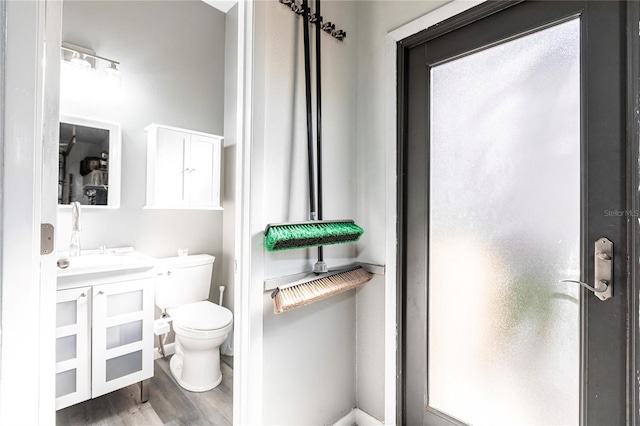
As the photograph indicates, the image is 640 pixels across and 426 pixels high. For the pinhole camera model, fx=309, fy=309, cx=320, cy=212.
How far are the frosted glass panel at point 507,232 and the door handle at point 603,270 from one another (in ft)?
0.20

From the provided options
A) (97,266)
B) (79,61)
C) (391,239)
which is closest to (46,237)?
(97,266)

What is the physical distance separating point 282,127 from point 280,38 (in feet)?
1.23

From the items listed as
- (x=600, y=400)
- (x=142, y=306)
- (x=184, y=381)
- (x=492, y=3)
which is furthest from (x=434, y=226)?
(x=184, y=381)

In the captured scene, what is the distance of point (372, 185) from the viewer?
1.59m

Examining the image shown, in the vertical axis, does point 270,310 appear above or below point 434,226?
below

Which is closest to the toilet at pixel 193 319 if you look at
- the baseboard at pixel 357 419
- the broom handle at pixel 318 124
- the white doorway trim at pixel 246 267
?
the white doorway trim at pixel 246 267

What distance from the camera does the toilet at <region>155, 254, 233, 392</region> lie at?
1.89 m

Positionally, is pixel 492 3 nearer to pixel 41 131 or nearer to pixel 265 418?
pixel 41 131

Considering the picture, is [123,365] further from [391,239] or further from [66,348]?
[391,239]

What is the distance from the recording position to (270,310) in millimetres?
1295

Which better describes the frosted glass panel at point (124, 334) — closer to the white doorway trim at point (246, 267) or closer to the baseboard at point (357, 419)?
the white doorway trim at point (246, 267)

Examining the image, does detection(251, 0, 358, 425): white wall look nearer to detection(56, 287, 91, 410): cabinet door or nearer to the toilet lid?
the toilet lid

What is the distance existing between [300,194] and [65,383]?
151cm

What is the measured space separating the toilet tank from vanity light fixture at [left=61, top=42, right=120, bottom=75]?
1.33m
